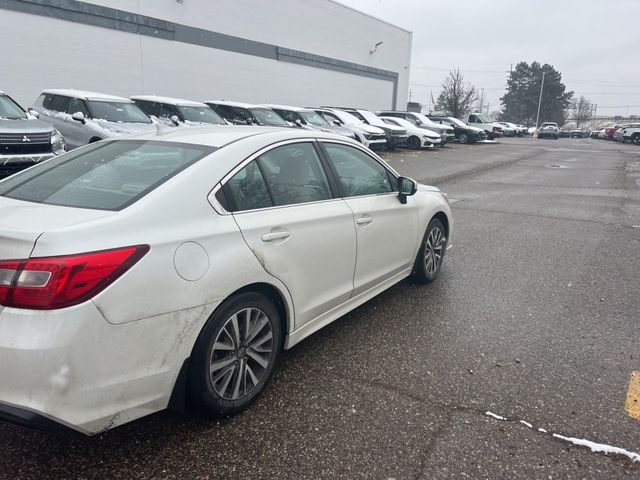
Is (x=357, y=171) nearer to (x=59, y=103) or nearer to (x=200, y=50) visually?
(x=59, y=103)

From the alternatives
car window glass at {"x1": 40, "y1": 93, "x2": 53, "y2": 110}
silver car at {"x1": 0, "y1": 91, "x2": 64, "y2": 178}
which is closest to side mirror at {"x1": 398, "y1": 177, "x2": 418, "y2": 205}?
silver car at {"x1": 0, "y1": 91, "x2": 64, "y2": 178}

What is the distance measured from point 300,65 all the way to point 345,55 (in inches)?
186

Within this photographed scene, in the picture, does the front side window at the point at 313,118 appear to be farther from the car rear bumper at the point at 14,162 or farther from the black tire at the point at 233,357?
the black tire at the point at 233,357

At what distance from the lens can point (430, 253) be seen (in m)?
4.86

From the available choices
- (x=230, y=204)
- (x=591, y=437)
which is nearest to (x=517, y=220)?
(x=591, y=437)

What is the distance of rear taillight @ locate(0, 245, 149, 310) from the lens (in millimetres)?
1973

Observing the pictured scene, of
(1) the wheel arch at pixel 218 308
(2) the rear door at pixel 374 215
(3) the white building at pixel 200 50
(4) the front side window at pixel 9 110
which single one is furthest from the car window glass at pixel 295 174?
(3) the white building at pixel 200 50

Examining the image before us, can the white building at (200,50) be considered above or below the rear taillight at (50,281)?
above

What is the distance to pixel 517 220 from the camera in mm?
8414

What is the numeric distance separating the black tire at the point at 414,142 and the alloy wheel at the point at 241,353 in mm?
20769

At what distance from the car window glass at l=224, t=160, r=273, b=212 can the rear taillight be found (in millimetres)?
886

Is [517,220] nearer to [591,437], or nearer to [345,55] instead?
[591,437]

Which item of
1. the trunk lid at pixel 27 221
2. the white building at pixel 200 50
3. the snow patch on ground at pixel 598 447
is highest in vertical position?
the white building at pixel 200 50

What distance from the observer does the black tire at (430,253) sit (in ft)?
15.4
